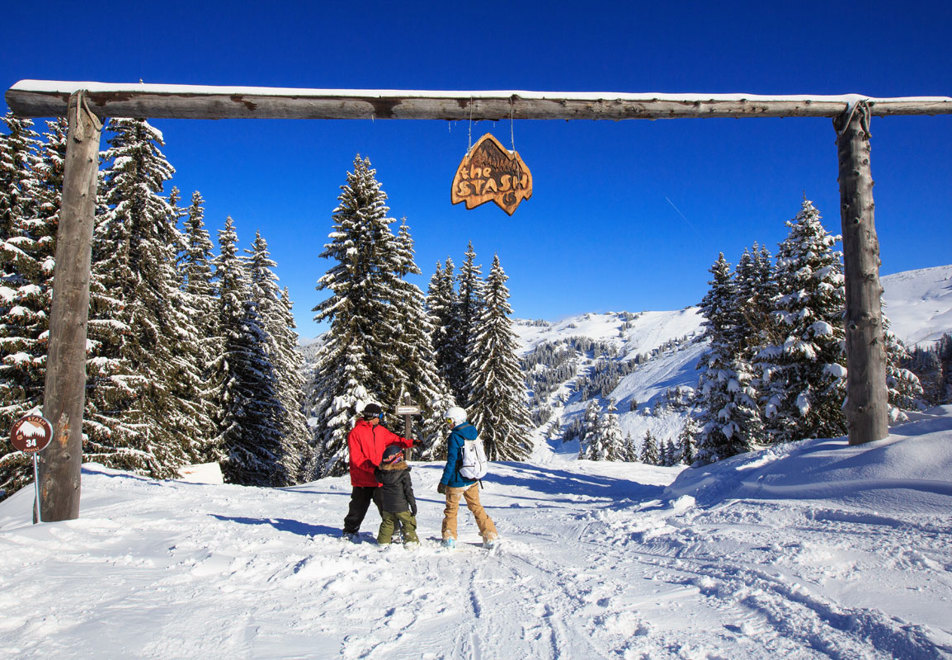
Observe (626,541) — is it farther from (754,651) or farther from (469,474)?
(754,651)

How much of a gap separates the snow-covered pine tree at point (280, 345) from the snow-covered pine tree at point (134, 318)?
7.42 meters

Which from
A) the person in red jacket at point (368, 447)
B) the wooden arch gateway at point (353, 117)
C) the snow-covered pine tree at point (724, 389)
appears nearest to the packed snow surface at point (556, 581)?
the person in red jacket at point (368, 447)

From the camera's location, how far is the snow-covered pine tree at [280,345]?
26297mm

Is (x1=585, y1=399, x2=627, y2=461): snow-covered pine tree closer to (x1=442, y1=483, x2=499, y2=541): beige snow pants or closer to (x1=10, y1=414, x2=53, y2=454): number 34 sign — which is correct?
(x1=442, y1=483, x2=499, y2=541): beige snow pants

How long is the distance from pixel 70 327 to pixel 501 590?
20.1 ft

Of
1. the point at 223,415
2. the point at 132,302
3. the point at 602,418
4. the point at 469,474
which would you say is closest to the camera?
the point at 469,474

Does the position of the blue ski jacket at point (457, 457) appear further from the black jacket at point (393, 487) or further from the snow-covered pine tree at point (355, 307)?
the snow-covered pine tree at point (355, 307)

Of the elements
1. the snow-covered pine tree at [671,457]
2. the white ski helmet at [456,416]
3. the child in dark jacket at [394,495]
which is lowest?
the snow-covered pine tree at [671,457]

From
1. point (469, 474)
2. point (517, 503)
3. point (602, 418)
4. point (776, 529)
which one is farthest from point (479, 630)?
point (602, 418)

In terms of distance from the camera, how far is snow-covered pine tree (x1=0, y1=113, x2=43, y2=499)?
1362cm

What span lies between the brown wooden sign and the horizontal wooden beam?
84 cm

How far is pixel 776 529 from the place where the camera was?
527 cm

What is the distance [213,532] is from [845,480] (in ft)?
25.2

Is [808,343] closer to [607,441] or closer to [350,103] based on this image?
[350,103]
